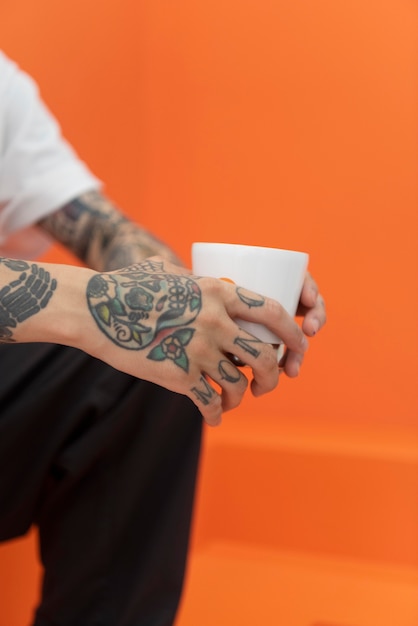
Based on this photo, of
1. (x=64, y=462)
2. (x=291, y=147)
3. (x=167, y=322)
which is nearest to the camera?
(x=167, y=322)

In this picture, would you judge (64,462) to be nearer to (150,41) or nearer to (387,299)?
(387,299)

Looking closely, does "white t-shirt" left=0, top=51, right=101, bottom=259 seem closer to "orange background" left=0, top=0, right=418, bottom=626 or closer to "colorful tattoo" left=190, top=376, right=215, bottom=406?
"orange background" left=0, top=0, right=418, bottom=626

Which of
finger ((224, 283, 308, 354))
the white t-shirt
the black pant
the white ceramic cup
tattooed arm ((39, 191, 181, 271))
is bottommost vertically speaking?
the black pant

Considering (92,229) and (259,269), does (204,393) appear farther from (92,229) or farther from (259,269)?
(92,229)

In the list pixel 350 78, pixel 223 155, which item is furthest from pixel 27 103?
pixel 350 78

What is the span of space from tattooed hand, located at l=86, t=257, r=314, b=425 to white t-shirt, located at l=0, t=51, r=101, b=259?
2.11 feet

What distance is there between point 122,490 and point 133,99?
1370 mm

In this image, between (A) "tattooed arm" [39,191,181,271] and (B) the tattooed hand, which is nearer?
(B) the tattooed hand

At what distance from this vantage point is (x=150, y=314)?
0.59 metres

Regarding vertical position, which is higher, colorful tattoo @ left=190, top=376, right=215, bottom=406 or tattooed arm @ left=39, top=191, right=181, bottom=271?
colorful tattoo @ left=190, top=376, right=215, bottom=406

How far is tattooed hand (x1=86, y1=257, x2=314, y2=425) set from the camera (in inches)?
23.1

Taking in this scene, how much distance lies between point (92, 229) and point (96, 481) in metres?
0.54

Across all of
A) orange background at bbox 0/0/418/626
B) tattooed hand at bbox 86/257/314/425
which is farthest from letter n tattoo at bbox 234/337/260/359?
orange background at bbox 0/0/418/626

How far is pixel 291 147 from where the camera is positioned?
5.65 feet
